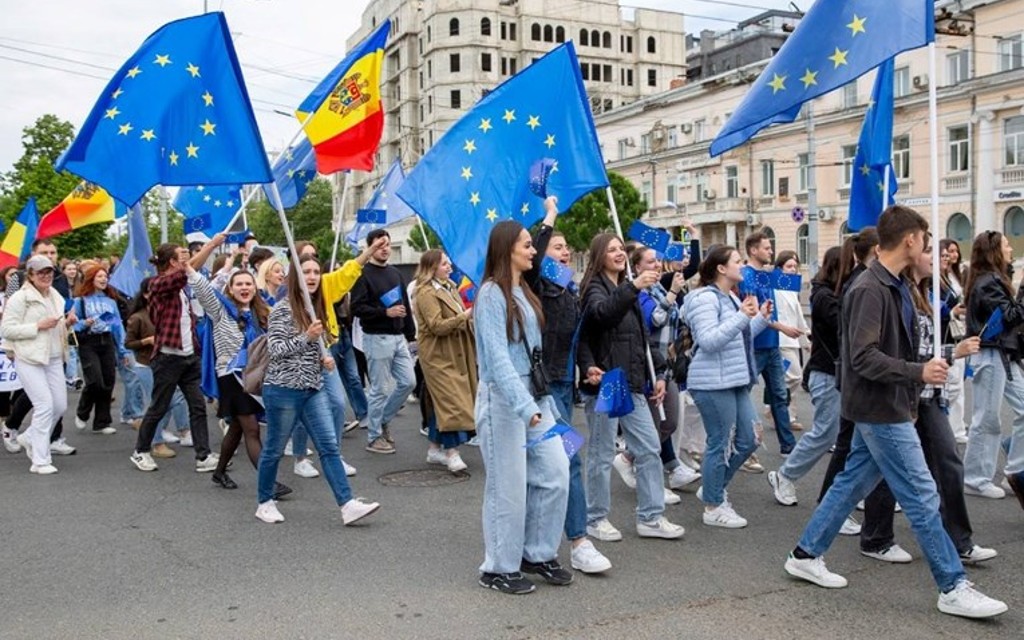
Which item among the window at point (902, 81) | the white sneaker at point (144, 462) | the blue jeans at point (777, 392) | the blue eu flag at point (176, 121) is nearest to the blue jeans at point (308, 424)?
the blue eu flag at point (176, 121)

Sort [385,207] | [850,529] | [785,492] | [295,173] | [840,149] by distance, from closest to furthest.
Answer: [850,529] → [785,492] → [295,173] → [385,207] → [840,149]

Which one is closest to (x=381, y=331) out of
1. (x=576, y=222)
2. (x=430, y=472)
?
(x=430, y=472)

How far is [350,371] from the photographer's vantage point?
385 inches

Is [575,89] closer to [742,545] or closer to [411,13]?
[742,545]

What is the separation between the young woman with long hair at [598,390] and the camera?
5840 mm

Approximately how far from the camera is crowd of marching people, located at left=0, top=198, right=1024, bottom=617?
4.96 m

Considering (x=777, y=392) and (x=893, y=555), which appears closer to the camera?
(x=893, y=555)

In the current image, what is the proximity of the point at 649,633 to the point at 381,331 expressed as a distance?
203 inches

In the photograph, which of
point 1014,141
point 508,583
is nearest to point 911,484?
point 508,583

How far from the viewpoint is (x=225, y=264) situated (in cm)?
982

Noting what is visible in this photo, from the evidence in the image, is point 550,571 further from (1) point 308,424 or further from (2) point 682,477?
(2) point 682,477

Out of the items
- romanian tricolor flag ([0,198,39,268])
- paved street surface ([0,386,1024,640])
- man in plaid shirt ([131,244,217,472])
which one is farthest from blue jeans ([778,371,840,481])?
romanian tricolor flag ([0,198,39,268])

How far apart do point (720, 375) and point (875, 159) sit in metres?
2.60

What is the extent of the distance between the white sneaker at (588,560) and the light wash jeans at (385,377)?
3931mm
